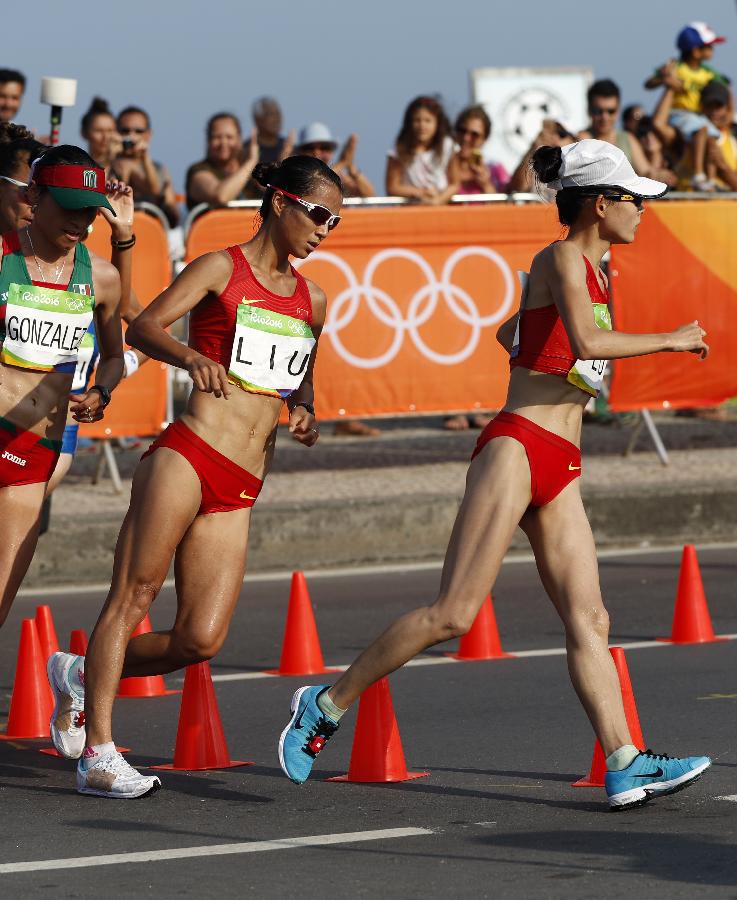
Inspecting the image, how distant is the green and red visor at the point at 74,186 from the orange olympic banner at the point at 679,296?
8.13 m

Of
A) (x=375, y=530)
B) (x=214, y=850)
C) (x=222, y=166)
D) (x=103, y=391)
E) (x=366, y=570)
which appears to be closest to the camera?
(x=214, y=850)

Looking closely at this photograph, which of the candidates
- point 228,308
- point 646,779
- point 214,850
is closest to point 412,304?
point 228,308

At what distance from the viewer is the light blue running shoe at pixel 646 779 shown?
6.20 m

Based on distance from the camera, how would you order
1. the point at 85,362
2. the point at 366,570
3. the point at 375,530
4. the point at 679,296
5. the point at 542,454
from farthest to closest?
the point at 679,296 → the point at 375,530 → the point at 366,570 → the point at 85,362 → the point at 542,454

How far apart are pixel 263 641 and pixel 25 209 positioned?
9.34ft

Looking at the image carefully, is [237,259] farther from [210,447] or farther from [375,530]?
[375,530]

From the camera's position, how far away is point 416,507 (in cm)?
1314

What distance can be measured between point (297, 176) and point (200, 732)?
2.03m

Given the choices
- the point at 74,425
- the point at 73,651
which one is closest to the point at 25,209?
the point at 74,425

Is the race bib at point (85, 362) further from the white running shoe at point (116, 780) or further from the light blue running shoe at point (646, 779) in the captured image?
the light blue running shoe at point (646, 779)

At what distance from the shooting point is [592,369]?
646cm

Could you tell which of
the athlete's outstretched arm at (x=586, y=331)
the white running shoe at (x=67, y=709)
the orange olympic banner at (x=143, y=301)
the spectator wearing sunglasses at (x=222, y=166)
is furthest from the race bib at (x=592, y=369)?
the spectator wearing sunglasses at (x=222, y=166)

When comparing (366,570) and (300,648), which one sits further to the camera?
(366,570)

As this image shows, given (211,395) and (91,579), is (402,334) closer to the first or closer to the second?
(91,579)
